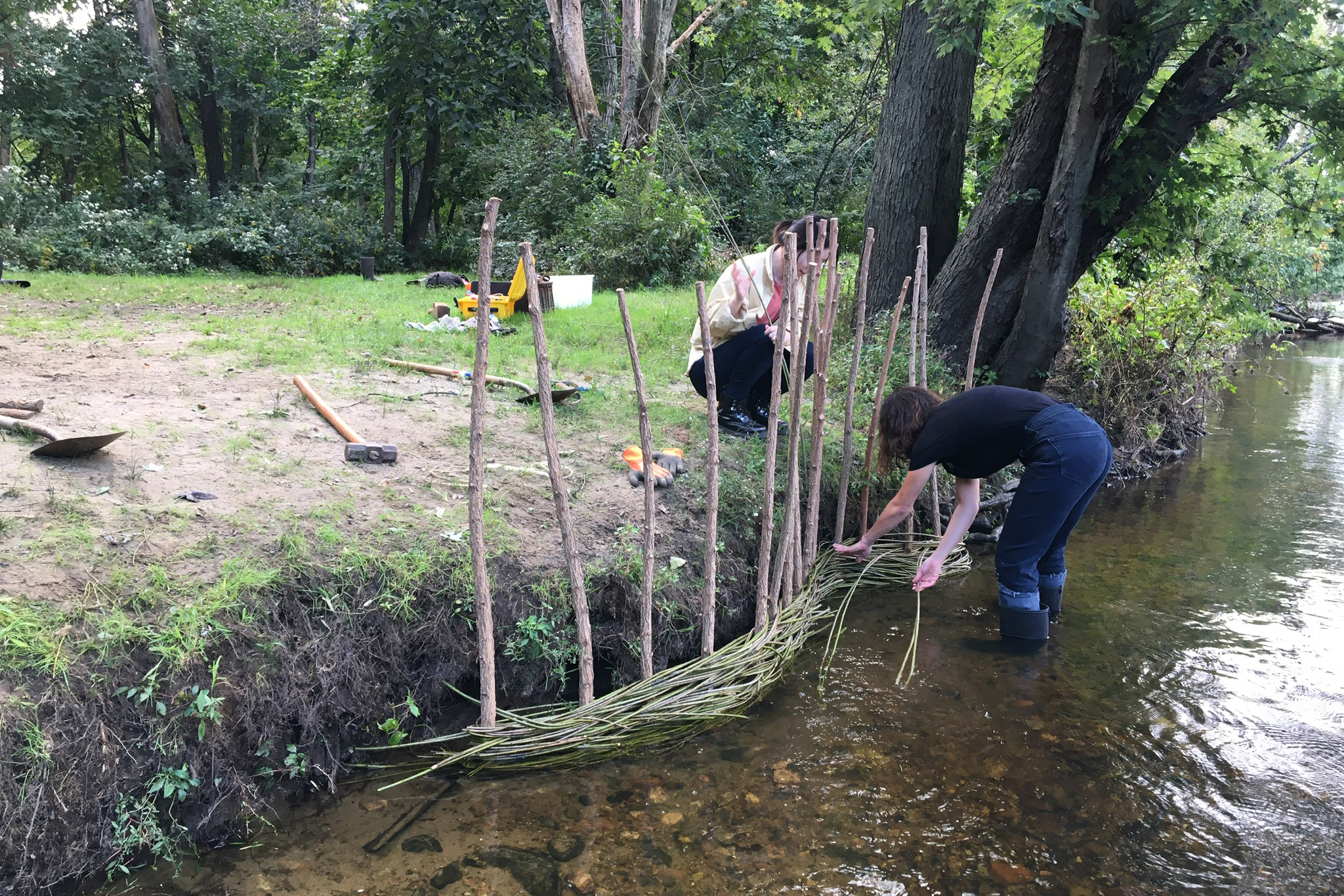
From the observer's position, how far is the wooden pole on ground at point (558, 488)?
2.69 meters

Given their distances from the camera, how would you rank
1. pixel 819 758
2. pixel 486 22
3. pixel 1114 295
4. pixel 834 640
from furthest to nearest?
1. pixel 486 22
2. pixel 1114 295
3. pixel 834 640
4. pixel 819 758

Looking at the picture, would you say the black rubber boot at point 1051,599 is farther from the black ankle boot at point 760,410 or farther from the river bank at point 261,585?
the black ankle boot at point 760,410

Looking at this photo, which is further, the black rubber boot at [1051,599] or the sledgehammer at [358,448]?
the black rubber boot at [1051,599]

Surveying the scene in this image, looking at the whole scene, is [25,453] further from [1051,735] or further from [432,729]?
[1051,735]

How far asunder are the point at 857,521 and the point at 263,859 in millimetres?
3419

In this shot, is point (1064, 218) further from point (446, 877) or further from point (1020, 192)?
point (446, 877)

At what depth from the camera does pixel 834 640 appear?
4.12m

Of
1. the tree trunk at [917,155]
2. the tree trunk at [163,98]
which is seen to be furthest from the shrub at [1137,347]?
the tree trunk at [163,98]

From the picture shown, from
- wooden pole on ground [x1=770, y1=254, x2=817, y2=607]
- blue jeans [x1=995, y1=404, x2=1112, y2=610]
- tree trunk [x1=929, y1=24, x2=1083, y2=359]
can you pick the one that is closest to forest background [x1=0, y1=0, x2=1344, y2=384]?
tree trunk [x1=929, y1=24, x2=1083, y2=359]

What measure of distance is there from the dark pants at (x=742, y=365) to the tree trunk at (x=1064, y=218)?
1.93m

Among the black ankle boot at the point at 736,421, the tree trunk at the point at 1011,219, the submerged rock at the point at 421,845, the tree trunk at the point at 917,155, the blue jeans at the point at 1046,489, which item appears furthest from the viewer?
the tree trunk at the point at 917,155

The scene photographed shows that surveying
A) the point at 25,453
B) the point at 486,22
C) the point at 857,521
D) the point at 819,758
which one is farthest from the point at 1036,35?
the point at 486,22

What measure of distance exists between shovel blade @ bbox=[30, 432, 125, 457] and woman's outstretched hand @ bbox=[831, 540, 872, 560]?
3350 mm

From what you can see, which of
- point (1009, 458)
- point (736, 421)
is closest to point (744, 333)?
point (736, 421)
